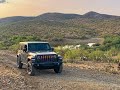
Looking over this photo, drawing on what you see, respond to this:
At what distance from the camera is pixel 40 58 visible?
76.6 feet

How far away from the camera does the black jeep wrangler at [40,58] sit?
76.3 ft

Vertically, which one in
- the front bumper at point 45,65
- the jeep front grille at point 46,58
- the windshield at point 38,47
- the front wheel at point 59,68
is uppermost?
the windshield at point 38,47

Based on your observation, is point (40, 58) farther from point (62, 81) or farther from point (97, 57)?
point (97, 57)

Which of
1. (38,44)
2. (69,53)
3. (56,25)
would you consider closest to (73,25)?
(56,25)

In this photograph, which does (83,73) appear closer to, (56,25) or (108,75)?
(108,75)

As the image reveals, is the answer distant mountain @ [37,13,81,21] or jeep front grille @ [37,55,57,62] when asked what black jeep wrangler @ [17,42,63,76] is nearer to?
jeep front grille @ [37,55,57,62]

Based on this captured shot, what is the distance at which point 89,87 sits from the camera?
18422 millimetres

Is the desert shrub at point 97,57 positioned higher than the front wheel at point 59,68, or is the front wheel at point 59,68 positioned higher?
the front wheel at point 59,68

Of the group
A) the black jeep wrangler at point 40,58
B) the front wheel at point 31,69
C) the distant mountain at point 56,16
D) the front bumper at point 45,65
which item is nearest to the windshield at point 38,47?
the black jeep wrangler at point 40,58

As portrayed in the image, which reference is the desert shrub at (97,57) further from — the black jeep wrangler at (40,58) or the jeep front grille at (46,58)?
the jeep front grille at (46,58)

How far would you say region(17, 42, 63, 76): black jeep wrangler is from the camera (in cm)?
2327

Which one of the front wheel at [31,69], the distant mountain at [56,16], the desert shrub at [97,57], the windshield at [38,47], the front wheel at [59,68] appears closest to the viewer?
the front wheel at [31,69]

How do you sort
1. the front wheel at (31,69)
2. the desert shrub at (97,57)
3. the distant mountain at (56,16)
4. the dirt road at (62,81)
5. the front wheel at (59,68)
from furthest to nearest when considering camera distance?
the distant mountain at (56,16) → the desert shrub at (97,57) → the front wheel at (59,68) → the front wheel at (31,69) → the dirt road at (62,81)

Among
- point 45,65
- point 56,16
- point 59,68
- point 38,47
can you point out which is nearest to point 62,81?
point 45,65
